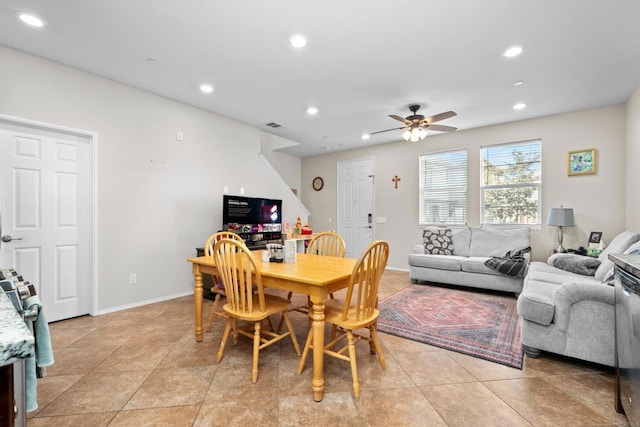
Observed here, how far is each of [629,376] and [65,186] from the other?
4615 mm

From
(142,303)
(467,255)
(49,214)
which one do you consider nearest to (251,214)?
(142,303)

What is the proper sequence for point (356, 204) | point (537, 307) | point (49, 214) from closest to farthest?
point (537, 307) → point (49, 214) → point (356, 204)

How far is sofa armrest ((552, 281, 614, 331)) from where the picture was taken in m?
2.05

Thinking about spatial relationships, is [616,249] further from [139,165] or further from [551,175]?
[139,165]

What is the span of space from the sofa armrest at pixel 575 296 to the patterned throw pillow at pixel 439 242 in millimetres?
2656

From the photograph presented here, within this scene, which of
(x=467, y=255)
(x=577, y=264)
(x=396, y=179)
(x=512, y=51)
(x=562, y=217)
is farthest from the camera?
(x=396, y=179)

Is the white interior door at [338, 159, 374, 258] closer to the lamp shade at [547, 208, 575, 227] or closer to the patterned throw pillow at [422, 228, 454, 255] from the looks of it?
the patterned throw pillow at [422, 228, 454, 255]

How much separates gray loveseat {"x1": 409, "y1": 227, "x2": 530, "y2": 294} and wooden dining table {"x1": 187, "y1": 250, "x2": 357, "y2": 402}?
8.46ft

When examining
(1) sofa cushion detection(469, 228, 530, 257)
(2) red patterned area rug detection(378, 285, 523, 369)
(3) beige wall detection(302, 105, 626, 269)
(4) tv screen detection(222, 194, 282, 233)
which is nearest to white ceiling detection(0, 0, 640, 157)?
(3) beige wall detection(302, 105, 626, 269)

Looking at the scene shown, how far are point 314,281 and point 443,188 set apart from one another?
174 inches

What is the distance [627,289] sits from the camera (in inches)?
56.2

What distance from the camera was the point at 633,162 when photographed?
3578 mm

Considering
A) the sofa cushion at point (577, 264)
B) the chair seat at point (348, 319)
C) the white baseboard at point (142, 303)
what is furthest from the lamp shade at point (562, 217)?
the white baseboard at point (142, 303)

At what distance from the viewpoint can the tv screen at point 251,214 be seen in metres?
4.14
